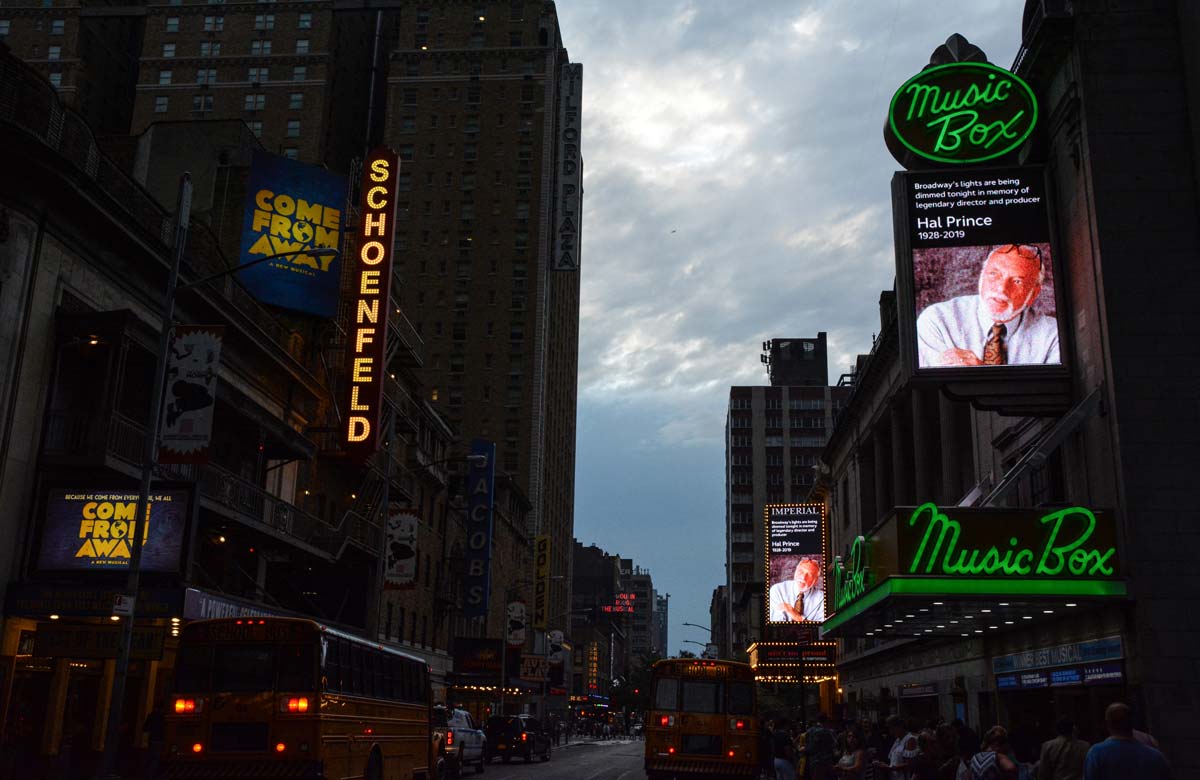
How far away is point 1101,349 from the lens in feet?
64.4

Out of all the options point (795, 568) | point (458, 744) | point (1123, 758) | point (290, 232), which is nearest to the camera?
point (1123, 758)

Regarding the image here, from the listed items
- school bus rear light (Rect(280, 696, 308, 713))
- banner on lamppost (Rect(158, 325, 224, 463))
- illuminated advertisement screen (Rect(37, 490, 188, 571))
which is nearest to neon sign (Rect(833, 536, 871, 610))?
school bus rear light (Rect(280, 696, 308, 713))

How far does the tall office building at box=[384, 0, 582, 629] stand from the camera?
9631cm

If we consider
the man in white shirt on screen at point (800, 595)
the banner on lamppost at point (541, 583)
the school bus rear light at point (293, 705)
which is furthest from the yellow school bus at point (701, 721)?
the banner on lamppost at point (541, 583)

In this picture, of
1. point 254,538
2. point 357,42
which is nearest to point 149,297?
point 254,538

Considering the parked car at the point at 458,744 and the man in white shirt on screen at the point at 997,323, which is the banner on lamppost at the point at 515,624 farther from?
the man in white shirt on screen at the point at 997,323

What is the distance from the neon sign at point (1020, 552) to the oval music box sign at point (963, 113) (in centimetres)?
814

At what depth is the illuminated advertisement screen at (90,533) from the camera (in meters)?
23.2

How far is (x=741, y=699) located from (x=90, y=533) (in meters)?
15.7

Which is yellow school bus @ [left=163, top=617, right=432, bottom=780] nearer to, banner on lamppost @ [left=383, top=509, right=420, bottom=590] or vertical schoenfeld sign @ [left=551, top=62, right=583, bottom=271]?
banner on lamppost @ [left=383, top=509, right=420, bottom=590]

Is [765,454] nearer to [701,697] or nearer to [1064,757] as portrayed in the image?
[701,697]

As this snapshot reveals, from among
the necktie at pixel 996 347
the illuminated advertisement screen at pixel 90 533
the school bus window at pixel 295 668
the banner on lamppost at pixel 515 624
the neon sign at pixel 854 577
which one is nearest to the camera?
the school bus window at pixel 295 668

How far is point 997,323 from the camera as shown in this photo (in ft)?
70.3

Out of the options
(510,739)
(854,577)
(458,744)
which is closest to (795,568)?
(510,739)
